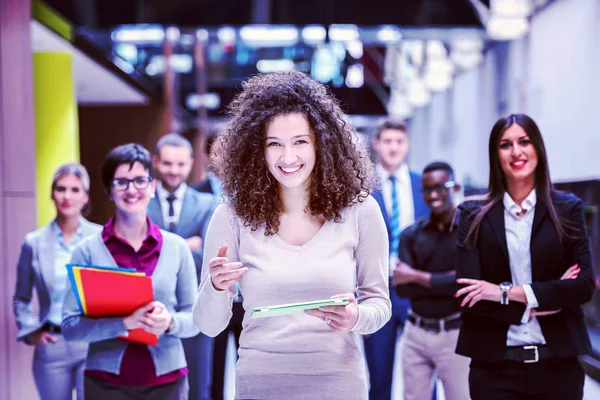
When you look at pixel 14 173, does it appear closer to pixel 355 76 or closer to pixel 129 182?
pixel 129 182

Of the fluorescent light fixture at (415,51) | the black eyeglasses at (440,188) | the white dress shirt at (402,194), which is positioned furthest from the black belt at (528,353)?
the fluorescent light fixture at (415,51)

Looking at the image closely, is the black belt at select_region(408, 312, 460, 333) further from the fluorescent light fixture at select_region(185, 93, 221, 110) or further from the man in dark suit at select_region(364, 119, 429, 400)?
the fluorescent light fixture at select_region(185, 93, 221, 110)

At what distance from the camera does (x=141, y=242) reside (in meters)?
2.85

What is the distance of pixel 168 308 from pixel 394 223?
1974mm

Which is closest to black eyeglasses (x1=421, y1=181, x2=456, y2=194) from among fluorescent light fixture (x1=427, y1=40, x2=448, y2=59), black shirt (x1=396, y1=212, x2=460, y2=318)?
black shirt (x1=396, y1=212, x2=460, y2=318)

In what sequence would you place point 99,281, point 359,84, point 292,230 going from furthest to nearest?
1. point 359,84
2. point 99,281
3. point 292,230

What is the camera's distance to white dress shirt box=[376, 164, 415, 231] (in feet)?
14.5

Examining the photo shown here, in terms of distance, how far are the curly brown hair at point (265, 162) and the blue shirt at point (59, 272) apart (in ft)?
5.98

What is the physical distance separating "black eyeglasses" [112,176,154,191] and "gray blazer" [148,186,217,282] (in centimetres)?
114

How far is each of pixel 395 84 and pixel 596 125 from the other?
8832 mm

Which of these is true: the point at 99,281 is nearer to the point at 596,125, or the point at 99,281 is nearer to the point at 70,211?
the point at 70,211

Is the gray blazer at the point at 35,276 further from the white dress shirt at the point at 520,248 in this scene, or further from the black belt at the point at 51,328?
the white dress shirt at the point at 520,248

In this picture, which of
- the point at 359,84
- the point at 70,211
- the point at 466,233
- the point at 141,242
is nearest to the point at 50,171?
the point at 70,211

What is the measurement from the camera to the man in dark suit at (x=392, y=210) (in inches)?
160
